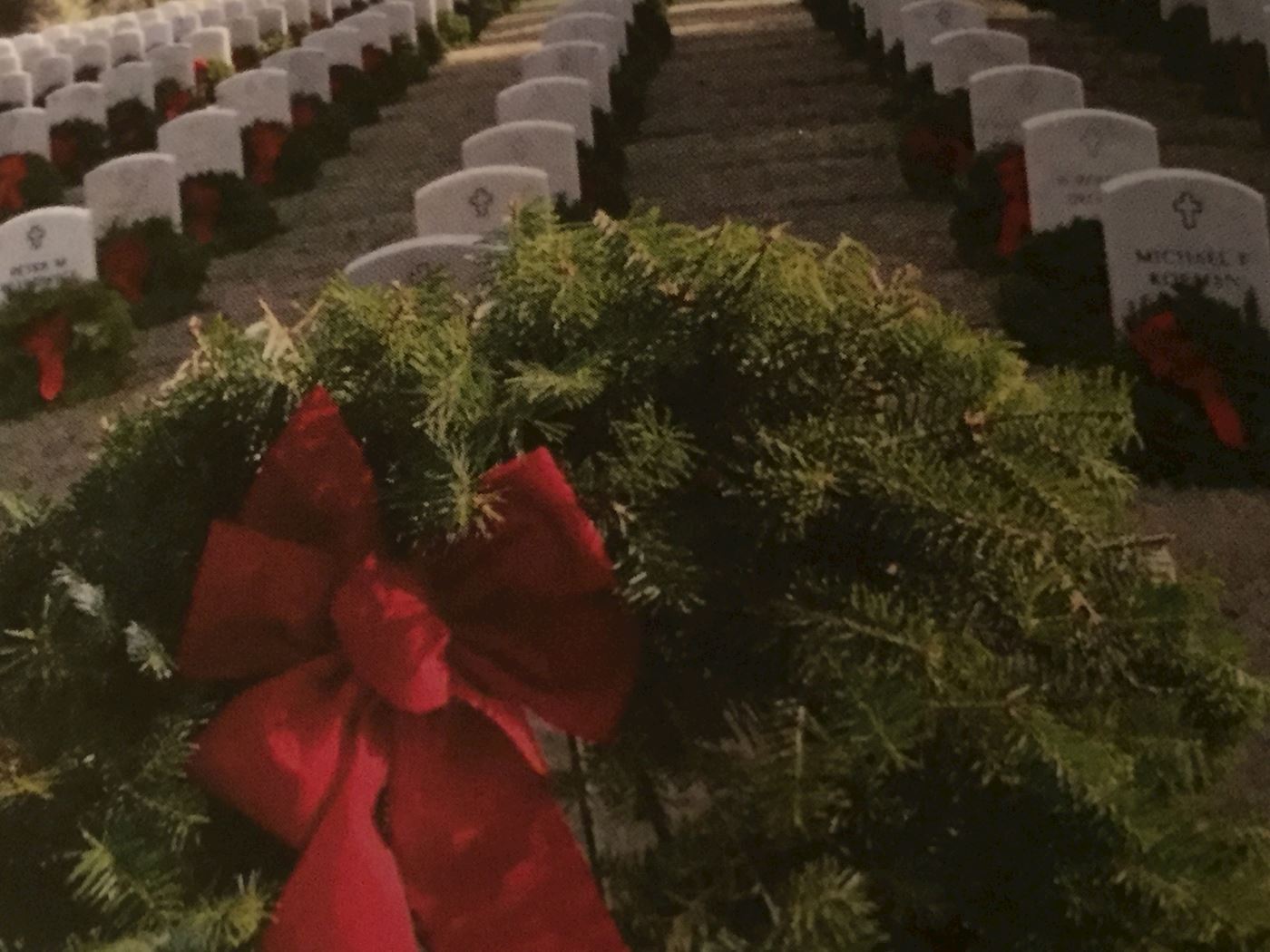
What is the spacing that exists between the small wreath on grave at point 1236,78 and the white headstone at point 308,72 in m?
5.22

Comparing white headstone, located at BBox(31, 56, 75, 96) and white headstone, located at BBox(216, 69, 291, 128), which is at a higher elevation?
white headstone, located at BBox(216, 69, 291, 128)

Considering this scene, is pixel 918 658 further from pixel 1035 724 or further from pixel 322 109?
pixel 322 109

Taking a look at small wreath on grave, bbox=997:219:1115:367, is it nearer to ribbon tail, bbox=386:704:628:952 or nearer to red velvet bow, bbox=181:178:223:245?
ribbon tail, bbox=386:704:628:952

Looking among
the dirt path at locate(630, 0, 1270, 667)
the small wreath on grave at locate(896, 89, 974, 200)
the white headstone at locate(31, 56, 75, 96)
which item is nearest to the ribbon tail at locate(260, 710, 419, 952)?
the dirt path at locate(630, 0, 1270, 667)

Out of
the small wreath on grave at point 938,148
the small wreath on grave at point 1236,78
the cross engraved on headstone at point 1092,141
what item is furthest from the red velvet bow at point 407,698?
the small wreath on grave at point 1236,78

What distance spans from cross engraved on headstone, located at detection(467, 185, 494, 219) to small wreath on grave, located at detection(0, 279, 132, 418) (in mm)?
1389

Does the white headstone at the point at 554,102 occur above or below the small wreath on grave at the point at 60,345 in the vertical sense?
above

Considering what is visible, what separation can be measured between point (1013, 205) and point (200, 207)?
3.60m

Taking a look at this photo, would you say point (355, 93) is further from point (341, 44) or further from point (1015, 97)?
point (1015, 97)

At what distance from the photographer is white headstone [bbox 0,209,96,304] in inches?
197

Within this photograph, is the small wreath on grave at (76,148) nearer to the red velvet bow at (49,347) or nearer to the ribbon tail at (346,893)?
the red velvet bow at (49,347)

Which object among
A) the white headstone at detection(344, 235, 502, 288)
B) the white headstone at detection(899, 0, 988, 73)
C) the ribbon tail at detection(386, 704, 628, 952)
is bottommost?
the white headstone at detection(899, 0, 988, 73)

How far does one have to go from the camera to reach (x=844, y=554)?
1331 mm

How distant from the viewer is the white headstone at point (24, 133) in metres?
8.41
